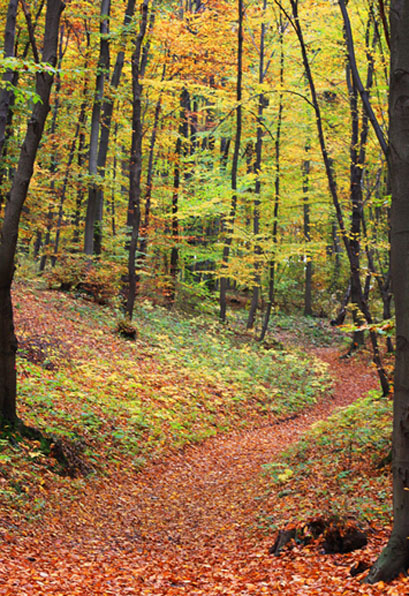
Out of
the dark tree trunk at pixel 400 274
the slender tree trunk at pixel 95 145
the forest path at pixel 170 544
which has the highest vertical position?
the slender tree trunk at pixel 95 145

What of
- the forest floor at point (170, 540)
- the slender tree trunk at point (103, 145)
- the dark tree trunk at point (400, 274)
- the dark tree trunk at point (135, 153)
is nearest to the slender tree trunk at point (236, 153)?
the dark tree trunk at point (135, 153)

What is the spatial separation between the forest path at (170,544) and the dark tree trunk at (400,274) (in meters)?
0.41

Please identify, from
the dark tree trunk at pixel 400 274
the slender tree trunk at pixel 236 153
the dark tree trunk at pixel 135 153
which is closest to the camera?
the dark tree trunk at pixel 400 274

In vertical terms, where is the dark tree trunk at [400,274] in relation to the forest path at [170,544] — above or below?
above

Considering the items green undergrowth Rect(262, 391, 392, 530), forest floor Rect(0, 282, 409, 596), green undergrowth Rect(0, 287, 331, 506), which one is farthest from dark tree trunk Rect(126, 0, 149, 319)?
green undergrowth Rect(262, 391, 392, 530)

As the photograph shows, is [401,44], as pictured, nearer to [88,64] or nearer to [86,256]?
[86,256]

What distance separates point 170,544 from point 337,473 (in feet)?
7.76

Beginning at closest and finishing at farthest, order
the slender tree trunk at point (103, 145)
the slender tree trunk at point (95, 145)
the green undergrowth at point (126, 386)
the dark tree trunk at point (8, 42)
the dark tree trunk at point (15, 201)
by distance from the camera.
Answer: the dark tree trunk at point (15, 201) → the green undergrowth at point (126, 386) → the dark tree trunk at point (8, 42) → the slender tree trunk at point (95, 145) → the slender tree trunk at point (103, 145)

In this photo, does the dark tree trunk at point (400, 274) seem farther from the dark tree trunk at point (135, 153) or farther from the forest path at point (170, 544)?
the dark tree trunk at point (135, 153)

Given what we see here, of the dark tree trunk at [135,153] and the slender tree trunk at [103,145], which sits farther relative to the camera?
the slender tree trunk at [103,145]

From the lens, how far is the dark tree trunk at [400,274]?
3.50 metres

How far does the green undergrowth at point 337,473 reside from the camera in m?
5.43

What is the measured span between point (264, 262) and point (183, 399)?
8064mm

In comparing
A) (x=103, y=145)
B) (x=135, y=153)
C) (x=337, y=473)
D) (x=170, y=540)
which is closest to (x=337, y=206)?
(x=337, y=473)
